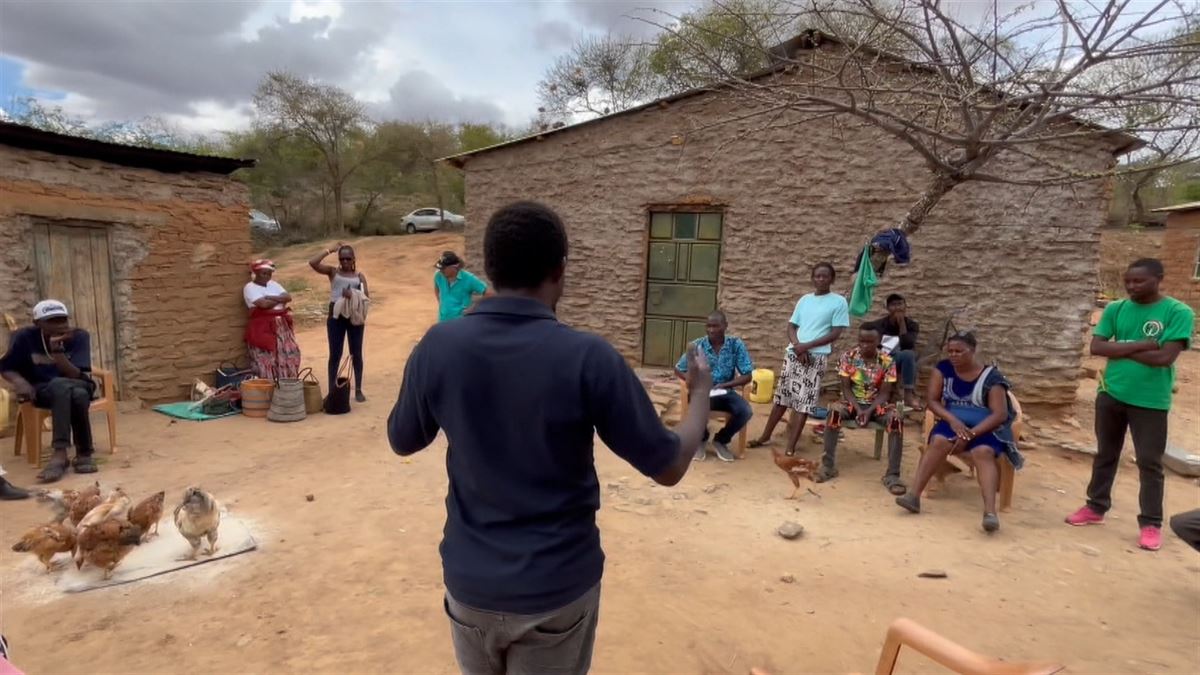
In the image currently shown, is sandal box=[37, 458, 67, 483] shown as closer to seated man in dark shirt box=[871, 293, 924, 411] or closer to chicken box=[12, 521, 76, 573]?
chicken box=[12, 521, 76, 573]

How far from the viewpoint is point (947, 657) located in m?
1.71

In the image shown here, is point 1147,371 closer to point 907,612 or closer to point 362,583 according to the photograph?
point 907,612

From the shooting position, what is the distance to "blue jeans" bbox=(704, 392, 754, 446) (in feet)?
18.0

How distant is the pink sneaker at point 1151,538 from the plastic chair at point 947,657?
2956 millimetres

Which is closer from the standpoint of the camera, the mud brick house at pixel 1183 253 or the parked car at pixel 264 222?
the mud brick house at pixel 1183 253

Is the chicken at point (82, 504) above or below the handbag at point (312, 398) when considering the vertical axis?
above

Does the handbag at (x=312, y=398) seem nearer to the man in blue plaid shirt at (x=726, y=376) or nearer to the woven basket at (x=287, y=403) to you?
the woven basket at (x=287, y=403)

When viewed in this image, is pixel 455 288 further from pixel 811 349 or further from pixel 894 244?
pixel 894 244

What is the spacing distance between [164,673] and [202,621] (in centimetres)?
38

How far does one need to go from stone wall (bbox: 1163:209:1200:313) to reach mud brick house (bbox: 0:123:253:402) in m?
20.3

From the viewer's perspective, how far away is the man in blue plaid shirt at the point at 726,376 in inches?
216

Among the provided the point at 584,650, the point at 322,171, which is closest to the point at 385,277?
the point at 322,171

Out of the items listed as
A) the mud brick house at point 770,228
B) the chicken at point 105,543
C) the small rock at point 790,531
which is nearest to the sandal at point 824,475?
the small rock at point 790,531

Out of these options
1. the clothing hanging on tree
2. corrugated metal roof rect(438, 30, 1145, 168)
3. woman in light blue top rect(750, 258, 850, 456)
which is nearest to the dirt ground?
woman in light blue top rect(750, 258, 850, 456)
